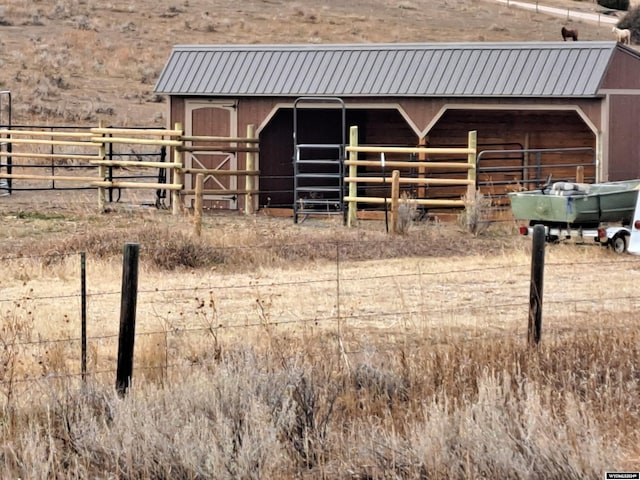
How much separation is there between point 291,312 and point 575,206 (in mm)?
6144

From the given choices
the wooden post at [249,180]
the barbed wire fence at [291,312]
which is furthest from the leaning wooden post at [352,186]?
the barbed wire fence at [291,312]

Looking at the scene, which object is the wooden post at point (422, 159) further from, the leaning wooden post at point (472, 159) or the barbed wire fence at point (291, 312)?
the barbed wire fence at point (291, 312)

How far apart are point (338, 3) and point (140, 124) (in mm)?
23869

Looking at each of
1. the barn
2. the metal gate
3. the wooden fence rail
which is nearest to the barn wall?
the barn

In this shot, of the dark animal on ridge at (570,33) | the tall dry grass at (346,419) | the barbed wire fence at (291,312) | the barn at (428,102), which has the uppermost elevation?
the dark animal on ridge at (570,33)

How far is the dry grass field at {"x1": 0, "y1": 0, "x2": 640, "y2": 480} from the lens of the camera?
6.95 m

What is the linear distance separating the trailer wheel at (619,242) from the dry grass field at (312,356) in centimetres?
19

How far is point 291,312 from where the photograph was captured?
40.8ft

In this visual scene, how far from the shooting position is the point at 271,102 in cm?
2352

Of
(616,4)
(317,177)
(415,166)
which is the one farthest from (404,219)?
(616,4)

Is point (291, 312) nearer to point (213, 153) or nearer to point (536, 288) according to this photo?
point (536, 288)

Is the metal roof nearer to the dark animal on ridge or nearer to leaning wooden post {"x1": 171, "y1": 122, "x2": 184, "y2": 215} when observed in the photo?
leaning wooden post {"x1": 171, "y1": 122, "x2": 184, "y2": 215}

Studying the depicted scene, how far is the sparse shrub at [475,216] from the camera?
19781 mm

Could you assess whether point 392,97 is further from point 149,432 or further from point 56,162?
point 149,432
